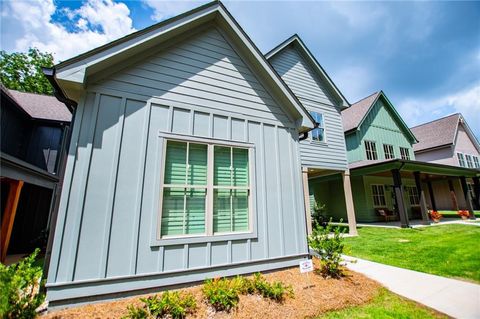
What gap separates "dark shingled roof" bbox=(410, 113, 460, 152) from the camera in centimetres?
2101

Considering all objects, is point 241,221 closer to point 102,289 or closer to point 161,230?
point 161,230

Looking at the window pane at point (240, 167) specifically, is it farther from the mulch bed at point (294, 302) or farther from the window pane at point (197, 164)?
→ the mulch bed at point (294, 302)

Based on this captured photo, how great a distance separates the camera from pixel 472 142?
2380 centimetres

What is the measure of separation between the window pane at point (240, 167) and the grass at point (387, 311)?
288cm

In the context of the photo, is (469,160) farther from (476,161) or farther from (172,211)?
(172,211)

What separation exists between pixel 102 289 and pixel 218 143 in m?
3.38

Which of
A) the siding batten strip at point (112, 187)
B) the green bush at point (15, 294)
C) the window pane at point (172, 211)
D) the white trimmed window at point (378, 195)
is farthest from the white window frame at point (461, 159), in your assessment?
the green bush at point (15, 294)

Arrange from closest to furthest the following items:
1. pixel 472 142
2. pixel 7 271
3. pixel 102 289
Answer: pixel 7 271, pixel 102 289, pixel 472 142

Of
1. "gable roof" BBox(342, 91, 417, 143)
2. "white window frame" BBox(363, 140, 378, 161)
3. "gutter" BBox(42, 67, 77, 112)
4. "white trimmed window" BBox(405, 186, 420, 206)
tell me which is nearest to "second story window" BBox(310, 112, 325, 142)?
"gable roof" BBox(342, 91, 417, 143)

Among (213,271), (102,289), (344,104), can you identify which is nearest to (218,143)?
(213,271)

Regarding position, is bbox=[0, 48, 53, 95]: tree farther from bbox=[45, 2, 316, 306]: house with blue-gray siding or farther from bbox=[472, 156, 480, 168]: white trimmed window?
bbox=[472, 156, 480, 168]: white trimmed window

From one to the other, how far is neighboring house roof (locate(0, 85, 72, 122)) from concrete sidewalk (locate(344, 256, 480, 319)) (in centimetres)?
1390

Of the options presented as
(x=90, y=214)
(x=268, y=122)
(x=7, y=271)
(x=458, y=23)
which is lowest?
(x=7, y=271)

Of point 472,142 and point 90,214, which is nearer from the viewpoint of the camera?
point 90,214
